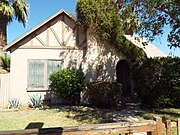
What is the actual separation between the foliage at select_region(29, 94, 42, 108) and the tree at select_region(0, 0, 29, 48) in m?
6.98

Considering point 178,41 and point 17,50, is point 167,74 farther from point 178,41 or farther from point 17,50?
point 17,50

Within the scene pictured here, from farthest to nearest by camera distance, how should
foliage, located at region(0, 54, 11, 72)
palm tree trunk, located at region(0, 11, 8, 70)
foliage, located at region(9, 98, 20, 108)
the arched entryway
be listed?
palm tree trunk, located at region(0, 11, 8, 70) < the arched entryway < foliage, located at region(0, 54, 11, 72) < foliage, located at region(9, 98, 20, 108)

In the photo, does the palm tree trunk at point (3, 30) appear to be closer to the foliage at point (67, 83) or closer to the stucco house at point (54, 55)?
the stucco house at point (54, 55)

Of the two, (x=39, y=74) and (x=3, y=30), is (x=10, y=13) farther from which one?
(x=39, y=74)

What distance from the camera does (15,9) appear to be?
55.6 ft

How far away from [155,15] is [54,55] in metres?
6.81

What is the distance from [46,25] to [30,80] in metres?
3.56

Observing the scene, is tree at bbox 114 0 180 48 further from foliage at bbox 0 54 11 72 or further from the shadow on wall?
foliage at bbox 0 54 11 72

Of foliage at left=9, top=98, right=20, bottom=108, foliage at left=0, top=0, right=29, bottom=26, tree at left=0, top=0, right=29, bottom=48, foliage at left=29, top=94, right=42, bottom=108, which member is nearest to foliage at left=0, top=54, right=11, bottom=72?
tree at left=0, top=0, right=29, bottom=48

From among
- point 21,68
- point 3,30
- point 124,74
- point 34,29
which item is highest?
point 3,30

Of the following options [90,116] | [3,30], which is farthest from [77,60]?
[3,30]

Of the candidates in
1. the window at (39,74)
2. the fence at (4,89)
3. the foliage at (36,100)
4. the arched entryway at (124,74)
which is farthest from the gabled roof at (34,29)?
the arched entryway at (124,74)

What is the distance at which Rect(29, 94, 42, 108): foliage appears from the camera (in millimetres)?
11992

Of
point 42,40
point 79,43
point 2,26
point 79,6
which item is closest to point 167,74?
point 79,43
